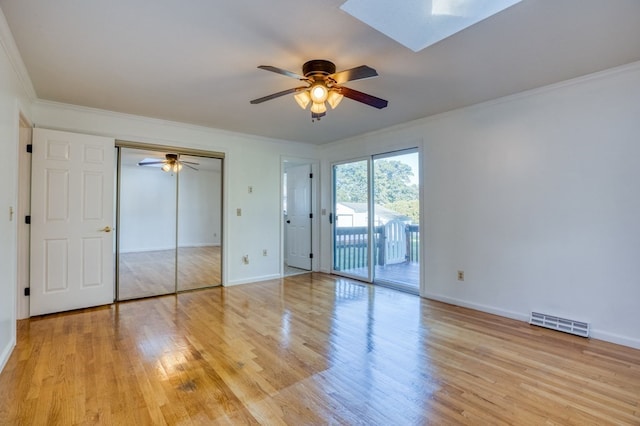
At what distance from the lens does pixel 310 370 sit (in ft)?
7.29

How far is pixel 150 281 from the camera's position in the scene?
439 centimetres

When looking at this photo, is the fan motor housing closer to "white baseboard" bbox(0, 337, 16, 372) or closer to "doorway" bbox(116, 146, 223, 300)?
"doorway" bbox(116, 146, 223, 300)

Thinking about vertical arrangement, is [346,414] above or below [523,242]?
below

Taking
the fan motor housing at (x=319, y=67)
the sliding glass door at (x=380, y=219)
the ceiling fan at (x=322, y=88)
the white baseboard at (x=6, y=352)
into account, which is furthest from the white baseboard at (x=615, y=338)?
the white baseboard at (x=6, y=352)

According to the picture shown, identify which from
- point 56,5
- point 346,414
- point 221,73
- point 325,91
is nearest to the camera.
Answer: point 346,414

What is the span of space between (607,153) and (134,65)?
4211 millimetres

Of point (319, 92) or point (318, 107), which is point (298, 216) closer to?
point (318, 107)

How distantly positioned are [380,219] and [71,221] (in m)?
4.05

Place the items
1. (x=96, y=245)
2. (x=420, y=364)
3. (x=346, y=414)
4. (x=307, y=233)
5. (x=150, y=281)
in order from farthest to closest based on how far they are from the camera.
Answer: (x=307, y=233)
(x=150, y=281)
(x=96, y=245)
(x=420, y=364)
(x=346, y=414)

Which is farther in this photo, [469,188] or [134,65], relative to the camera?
[469,188]

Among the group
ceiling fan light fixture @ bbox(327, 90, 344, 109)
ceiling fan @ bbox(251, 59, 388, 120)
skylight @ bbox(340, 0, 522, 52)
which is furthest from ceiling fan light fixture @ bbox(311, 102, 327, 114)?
skylight @ bbox(340, 0, 522, 52)

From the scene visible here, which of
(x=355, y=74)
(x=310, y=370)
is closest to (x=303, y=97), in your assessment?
(x=355, y=74)

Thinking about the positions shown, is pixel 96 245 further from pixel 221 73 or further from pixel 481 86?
pixel 481 86

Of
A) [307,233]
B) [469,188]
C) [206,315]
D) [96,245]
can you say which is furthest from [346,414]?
[307,233]
